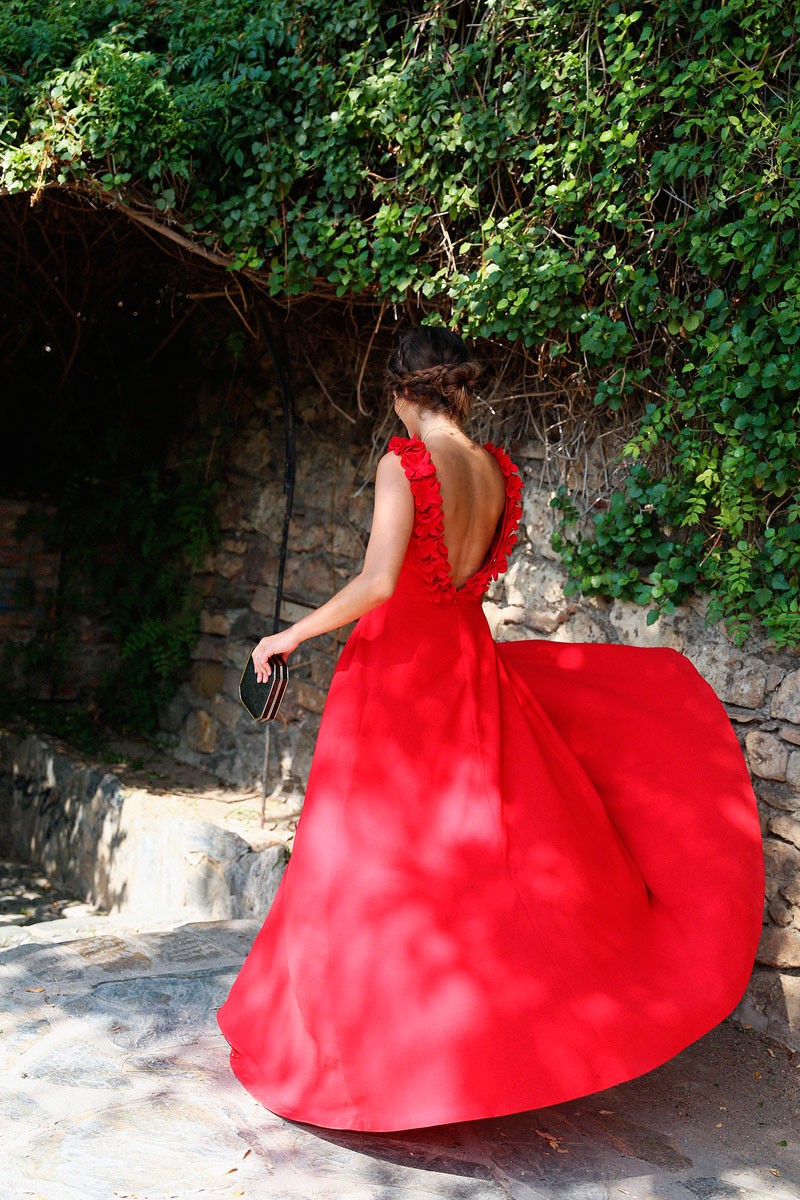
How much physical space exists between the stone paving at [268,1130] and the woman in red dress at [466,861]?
117 millimetres

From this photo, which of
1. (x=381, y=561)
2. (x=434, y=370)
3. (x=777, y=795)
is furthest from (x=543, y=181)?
(x=777, y=795)

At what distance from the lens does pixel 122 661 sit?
610cm

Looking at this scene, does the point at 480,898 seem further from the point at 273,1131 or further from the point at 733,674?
the point at 733,674

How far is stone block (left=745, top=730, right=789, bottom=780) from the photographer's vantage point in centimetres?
290

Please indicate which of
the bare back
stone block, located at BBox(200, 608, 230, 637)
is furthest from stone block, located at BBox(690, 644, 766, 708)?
stone block, located at BBox(200, 608, 230, 637)

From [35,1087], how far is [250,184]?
2946 mm

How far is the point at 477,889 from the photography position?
2260 mm

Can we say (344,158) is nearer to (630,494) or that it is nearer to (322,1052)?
(630,494)

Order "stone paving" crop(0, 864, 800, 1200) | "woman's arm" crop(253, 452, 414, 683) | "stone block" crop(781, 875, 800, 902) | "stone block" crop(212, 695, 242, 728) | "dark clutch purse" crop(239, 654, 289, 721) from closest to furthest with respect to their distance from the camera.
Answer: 1. "stone paving" crop(0, 864, 800, 1200)
2. "woman's arm" crop(253, 452, 414, 683)
3. "dark clutch purse" crop(239, 654, 289, 721)
4. "stone block" crop(781, 875, 800, 902)
5. "stone block" crop(212, 695, 242, 728)

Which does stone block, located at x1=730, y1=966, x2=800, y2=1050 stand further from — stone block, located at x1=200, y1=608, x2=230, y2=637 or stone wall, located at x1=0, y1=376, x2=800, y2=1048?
stone block, located at x1=200, y1=608, x2=230, y2=637

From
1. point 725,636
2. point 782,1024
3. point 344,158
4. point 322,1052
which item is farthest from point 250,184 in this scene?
point 782,1024

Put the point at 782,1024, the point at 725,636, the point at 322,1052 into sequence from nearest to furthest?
1. the point at 322,1052
2. the point at 782,1024
3. the point at 725,636

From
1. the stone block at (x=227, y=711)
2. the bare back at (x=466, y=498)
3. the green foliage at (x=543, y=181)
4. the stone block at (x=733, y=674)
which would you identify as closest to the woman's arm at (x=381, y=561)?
the bare back at (x=466, y=498)

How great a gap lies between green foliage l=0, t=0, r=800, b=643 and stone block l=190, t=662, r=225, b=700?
2.19 meters
